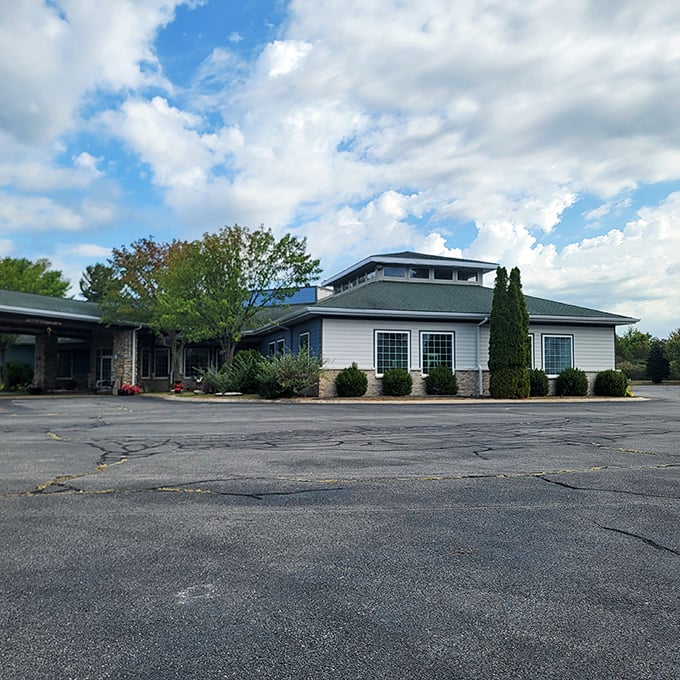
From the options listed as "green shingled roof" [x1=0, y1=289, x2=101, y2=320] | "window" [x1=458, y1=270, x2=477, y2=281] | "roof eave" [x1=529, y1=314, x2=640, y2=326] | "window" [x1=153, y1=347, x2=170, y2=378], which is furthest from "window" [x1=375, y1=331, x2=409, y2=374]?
"window" [x1=153, y1=347, x2=170, y2=378]

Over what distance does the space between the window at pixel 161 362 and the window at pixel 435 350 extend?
16352 mm

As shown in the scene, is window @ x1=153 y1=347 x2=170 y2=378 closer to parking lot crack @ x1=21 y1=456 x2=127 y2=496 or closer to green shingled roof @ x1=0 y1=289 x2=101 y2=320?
green shingled roof @ x1=0 y1=289 x2=101 y2=320

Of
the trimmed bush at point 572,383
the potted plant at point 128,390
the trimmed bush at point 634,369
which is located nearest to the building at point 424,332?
the trimmed bush at point 572,383

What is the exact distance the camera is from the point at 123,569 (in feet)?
13.7

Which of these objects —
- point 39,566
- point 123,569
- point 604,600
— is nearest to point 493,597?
point 604,600

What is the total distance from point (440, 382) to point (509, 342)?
3.30 m

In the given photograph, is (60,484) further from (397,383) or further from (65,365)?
(65,365)

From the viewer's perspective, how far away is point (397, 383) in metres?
25.8

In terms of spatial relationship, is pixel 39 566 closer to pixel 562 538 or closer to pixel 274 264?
pixel 562 538

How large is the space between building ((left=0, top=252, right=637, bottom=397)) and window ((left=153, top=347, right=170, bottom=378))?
0.19ft

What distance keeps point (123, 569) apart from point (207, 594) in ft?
2.50

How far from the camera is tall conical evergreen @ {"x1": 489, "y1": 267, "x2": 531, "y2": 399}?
84.8 ft

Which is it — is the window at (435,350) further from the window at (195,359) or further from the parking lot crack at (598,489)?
the parking lot crack at (598,489)

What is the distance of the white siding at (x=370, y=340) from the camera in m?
25.9
